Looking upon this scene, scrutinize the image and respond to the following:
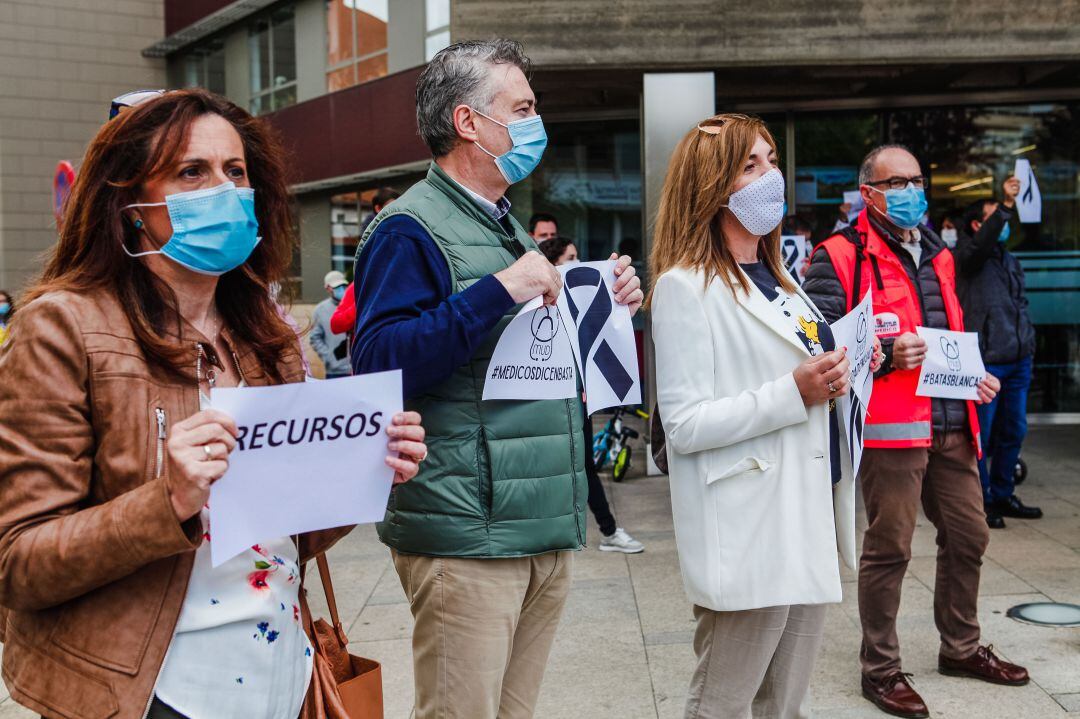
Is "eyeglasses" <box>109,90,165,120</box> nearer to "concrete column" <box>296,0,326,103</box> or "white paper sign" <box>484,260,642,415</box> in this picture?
"white paper sign" <box>484,260,642,415</box>

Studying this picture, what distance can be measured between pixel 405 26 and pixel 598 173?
15.3ft

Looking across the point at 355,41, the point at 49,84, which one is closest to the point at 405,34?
the point at 355,41

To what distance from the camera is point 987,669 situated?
4242 mm

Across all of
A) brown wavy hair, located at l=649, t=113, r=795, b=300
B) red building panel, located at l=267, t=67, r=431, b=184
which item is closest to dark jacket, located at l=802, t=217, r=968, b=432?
brown wavy hair, located at l=649, t=113, r=795, b=300

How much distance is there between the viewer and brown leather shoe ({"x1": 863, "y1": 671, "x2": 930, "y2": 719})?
13.0 ft

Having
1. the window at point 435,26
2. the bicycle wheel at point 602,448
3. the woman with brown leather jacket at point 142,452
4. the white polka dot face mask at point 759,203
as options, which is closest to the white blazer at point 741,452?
the white polka dot face mask at point 759,203

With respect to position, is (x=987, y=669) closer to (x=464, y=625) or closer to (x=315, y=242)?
(x=464, y=625)

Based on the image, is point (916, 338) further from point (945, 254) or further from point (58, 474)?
point (58, 474)

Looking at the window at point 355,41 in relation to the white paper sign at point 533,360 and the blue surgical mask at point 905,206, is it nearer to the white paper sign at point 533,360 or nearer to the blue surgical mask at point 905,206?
the blue surgical mask at point 905,206

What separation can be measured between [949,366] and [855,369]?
1.05 meters

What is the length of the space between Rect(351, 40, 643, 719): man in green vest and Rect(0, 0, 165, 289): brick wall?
71.8 ft

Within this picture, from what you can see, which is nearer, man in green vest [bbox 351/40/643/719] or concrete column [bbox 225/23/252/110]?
man in green vest [bbox 351/40/643/719]

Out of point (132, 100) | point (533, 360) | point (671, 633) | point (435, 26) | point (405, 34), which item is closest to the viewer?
point (132, 100)

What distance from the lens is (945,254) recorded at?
415 cm
